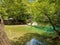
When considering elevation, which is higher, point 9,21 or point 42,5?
point 42,5

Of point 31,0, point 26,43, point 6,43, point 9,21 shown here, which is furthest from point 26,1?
point 9,21

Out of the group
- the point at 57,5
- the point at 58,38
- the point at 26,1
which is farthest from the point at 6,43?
the point at 58,38

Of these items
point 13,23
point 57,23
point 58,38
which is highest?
point 57,23

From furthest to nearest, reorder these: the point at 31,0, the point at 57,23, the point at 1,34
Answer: the point at 57,23
the point at 31,0
the point at 1,34

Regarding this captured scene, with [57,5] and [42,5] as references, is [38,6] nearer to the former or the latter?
[42,5]

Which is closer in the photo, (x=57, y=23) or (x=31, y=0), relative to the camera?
(x=31, y=0)

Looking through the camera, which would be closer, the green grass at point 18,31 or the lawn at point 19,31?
the green grass at point 18,31

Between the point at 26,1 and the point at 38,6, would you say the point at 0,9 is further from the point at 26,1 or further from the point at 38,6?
the point at 38,6

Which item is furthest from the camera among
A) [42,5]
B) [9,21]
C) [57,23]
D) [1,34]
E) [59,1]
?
[9,21]

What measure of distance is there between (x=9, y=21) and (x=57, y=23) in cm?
913

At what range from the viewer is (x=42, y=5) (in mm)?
8766

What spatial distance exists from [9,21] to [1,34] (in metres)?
16.2

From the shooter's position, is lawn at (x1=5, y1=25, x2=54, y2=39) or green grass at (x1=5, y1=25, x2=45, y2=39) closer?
green grass at (x1=5, y1=25, x2=45, y2=39)

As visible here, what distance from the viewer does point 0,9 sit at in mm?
9648
